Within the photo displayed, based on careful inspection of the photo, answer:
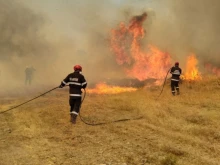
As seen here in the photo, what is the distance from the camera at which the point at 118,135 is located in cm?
765

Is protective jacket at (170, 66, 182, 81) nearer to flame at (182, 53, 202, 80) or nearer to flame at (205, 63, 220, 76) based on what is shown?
flame at (182, 53, 202, 80)

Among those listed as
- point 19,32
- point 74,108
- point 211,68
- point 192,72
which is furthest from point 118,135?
point 19,32

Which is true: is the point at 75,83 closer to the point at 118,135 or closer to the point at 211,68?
the point at 118,135

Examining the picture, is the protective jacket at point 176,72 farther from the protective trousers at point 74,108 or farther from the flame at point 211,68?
the flame at point 211,68

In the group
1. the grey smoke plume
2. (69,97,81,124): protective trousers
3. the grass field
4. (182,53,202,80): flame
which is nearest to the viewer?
the grass field

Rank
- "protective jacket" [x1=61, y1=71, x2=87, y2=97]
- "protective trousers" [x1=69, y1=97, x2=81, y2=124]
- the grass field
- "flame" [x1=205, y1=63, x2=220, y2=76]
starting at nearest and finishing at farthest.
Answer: the grass field < "protective trousers" [x1=69, y1=97, x2=81, y2=124] < "protective jacket" [x1=61, y1=71, x2=87, y2=97] < "flame" [x1=205, y1=63, x2=220, y2=76]

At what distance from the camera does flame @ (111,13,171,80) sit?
20.0 m

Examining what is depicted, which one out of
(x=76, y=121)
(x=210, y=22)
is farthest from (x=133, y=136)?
(x=210, y=22)

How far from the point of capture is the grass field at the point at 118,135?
20.0 ft

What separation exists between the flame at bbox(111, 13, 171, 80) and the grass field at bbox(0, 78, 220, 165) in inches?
317

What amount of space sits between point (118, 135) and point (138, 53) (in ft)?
47.8

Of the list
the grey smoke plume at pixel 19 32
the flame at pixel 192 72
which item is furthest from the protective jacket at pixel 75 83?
the grey smoke plume at pixel 19 32

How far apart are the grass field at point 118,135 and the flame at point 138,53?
8039 mm

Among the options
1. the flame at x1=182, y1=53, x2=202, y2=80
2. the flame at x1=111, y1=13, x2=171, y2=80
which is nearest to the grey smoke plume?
the flame at x1=111, y1=13, x2=171, y2=80
